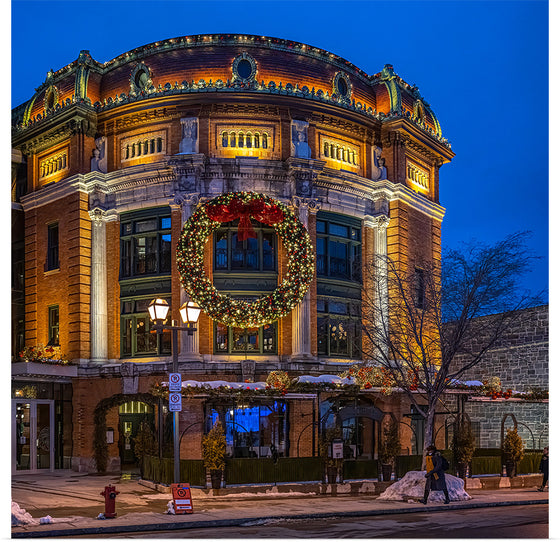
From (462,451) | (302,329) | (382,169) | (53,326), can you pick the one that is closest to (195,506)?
(462,451)

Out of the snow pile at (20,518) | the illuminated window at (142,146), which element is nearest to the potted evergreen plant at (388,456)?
the snow pile at (20,518)

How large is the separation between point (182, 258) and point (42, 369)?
8.17m

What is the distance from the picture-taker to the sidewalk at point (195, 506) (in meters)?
19.7

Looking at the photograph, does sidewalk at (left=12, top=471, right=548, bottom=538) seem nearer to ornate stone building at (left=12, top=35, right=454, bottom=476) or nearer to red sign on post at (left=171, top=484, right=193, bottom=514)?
red sign on post at (left=171, top=484, right=193, bottom=514)

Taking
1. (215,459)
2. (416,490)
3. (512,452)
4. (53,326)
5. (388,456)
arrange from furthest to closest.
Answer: (53,326) < (512,452) < (388,456) < (215,459) < (416,490)

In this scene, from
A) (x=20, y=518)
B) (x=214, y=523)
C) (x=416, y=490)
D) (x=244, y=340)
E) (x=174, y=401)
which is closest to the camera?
(x=20, y=518)

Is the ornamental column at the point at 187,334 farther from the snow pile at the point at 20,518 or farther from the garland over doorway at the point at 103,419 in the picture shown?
the snow pile at the point at 20,518

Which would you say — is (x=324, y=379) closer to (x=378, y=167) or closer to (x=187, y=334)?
(x=187, y=334)

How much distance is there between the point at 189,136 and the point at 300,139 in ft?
16.7

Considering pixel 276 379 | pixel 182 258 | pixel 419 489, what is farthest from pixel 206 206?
pixel 419 489

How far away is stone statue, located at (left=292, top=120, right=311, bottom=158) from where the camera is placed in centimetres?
3662

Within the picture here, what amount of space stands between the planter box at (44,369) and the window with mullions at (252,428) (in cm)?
692

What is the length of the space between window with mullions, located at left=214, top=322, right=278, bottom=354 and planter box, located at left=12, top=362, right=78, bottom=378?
6.93m

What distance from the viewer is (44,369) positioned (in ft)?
118
